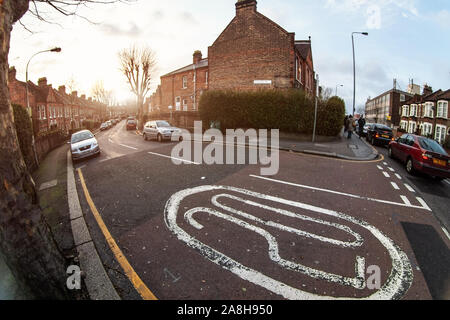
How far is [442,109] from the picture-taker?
30.1 m

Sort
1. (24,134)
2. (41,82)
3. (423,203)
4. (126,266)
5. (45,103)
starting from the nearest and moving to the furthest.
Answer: (126,266), (423,203), (24,134), (45,103), (41,82)

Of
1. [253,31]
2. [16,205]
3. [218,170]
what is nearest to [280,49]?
[253,31]

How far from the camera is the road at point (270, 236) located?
326 centimetres

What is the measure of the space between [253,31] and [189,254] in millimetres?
25548

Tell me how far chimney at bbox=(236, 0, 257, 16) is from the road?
2256 centimetres

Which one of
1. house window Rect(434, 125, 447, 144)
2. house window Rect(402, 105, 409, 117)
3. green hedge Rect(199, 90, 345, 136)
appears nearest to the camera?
green hedge Rect(199, 90, 345, 136)

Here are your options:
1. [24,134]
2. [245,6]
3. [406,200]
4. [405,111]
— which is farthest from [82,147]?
[405,111]

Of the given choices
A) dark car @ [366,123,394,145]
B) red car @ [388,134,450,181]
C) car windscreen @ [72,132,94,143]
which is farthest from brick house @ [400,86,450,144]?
car windscreen @ [72,132,94,143]

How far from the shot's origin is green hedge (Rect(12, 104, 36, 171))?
11.0 metres

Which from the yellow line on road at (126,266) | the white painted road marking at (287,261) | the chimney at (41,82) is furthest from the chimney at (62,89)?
the white painted road marking at (287,261)

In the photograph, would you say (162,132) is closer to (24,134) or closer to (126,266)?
(24,134)

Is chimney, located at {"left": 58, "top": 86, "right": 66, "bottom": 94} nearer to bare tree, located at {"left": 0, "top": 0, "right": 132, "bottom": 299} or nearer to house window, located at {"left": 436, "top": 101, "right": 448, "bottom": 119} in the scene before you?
bare tree, located at {"left": 0, "top": 0, "right": 132, "bottom": 299}

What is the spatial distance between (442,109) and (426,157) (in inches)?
1199
